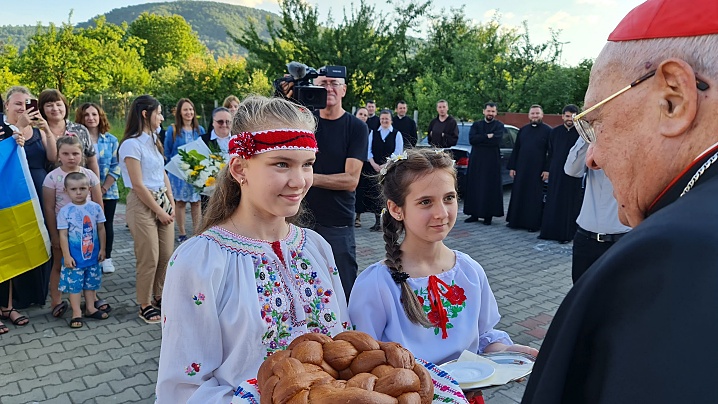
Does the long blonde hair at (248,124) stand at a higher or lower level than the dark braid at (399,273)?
higher

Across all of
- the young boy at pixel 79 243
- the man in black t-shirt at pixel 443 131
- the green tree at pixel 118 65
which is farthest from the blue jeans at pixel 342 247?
the green tree at pixel 118 65

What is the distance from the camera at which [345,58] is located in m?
22.0

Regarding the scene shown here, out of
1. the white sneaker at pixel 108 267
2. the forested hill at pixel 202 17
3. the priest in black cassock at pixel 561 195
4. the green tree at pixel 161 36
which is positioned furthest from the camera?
the forested hill at pixel 202 17

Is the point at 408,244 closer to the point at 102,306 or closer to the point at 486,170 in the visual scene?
the point at 102,306

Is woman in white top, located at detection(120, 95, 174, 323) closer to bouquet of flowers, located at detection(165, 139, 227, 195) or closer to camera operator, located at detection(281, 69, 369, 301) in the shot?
bouquet of flowers, located at detection(165, 139, 227, 195)

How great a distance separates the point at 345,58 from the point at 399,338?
20792 mm

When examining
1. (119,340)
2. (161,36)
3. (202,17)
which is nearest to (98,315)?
(119,340)

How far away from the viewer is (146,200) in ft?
16.6

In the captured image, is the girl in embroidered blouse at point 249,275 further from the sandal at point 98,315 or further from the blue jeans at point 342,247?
the sandal at point 98,315

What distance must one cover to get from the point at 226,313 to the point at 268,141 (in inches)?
26.9

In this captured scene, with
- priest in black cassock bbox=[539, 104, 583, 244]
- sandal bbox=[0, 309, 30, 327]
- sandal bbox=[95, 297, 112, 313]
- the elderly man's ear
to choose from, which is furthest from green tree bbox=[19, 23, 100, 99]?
the elderly man's ear

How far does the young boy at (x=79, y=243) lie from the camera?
5.14m

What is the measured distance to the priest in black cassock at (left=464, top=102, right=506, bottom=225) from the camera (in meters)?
10.4

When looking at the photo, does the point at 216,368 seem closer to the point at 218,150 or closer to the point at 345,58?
the point at 218,150
